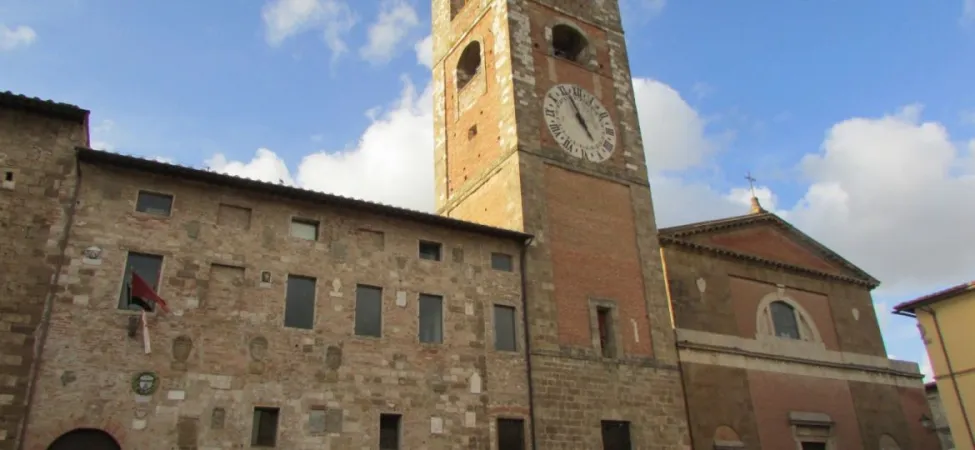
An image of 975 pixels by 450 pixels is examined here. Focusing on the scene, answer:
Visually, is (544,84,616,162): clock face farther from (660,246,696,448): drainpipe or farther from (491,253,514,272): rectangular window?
(491,253,514,272): rectangular window

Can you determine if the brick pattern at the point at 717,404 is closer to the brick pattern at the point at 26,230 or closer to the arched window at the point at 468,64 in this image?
the arched window at the point at 468,64

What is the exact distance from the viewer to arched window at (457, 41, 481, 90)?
82.0 feet

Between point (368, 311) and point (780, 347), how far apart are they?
513 inches

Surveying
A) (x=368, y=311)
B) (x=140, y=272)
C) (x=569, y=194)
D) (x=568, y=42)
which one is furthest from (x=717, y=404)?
(x=140, y=272)

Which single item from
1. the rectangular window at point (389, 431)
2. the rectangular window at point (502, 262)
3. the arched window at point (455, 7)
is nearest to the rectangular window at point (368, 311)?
the rectangular window at point (389, 431)

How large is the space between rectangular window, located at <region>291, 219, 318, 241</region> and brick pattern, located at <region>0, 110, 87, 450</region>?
13.7ft

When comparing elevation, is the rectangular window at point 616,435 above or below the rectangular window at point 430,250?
below

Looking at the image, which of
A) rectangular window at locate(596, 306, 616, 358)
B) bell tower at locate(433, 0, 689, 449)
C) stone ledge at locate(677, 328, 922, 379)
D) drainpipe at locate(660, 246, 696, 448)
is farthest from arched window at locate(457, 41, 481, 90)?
stone ledge at locate(677, 328, 922, 379)

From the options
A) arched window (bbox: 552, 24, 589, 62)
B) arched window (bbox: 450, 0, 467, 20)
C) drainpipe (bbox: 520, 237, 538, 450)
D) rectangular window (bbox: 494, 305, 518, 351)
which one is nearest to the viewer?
drainpipe (bbox: 520, 237, 538, 450)

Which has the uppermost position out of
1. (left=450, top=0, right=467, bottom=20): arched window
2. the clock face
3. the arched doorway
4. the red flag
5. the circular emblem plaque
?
(left=450, top=0, right=467, bottom=20): arched window

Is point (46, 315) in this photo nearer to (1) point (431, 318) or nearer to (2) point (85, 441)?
(2) point (85, 441)

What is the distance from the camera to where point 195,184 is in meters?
15.2

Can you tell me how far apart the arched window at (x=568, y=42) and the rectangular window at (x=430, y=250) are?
30.4ft

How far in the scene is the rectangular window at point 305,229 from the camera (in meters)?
16.0
